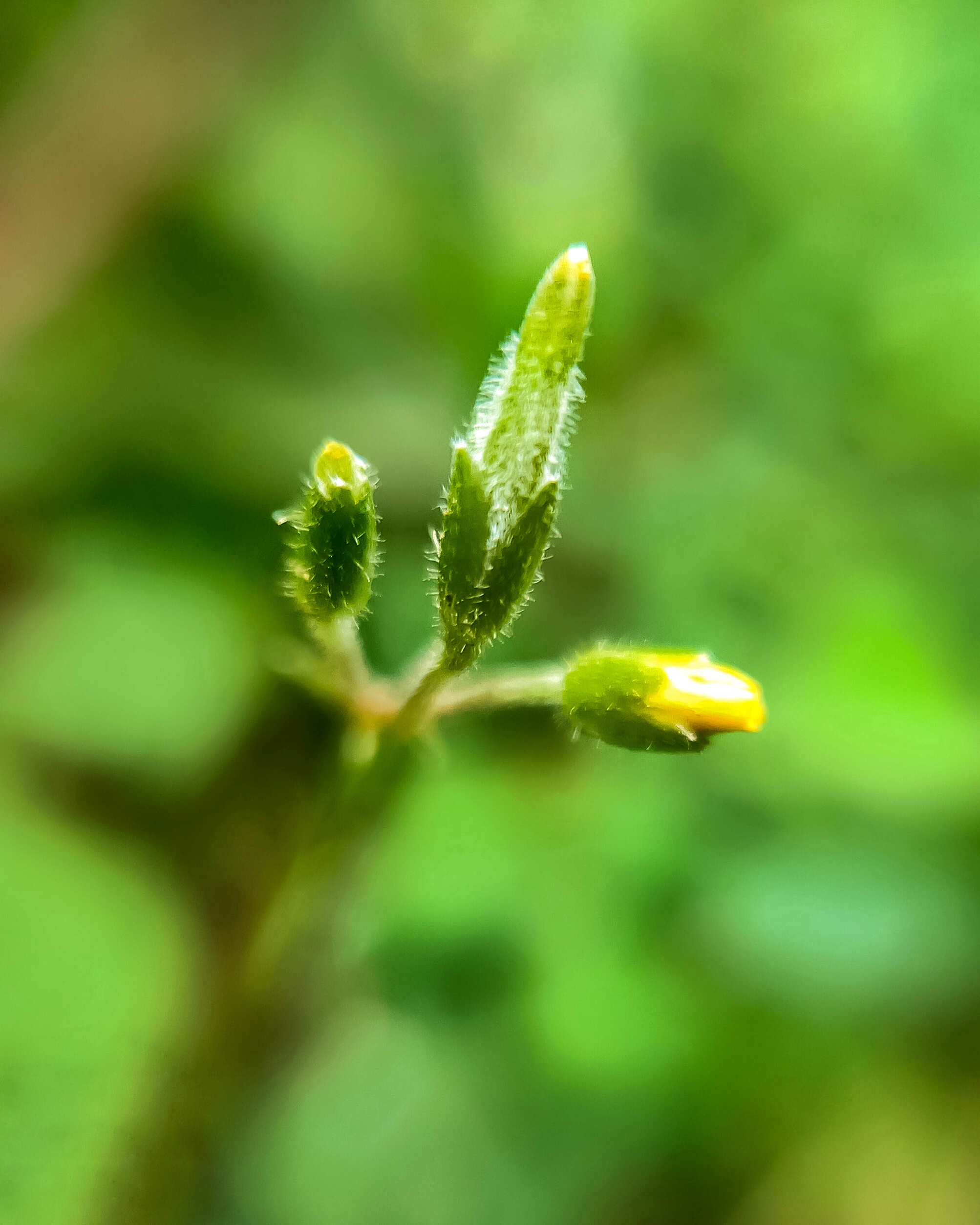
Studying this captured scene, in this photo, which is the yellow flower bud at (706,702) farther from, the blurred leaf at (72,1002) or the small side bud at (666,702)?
the blurred leaf at (72,1002)

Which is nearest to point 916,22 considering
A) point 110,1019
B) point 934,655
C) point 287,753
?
point 934,655

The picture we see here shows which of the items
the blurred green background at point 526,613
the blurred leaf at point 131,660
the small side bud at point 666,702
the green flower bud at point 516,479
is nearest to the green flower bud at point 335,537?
the green flower bud at point 516,479

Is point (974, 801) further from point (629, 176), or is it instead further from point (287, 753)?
point (629, 176)

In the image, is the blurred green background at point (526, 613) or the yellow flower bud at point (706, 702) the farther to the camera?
the blurred green background at point (526, 613)

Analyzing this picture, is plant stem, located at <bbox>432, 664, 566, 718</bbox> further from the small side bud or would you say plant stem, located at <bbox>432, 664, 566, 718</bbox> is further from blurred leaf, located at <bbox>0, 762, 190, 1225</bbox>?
blurred leaf, located at <bbox>0, 762, 190, 1225</bbox>

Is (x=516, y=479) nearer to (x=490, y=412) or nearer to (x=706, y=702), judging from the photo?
(x=490, y=412)
